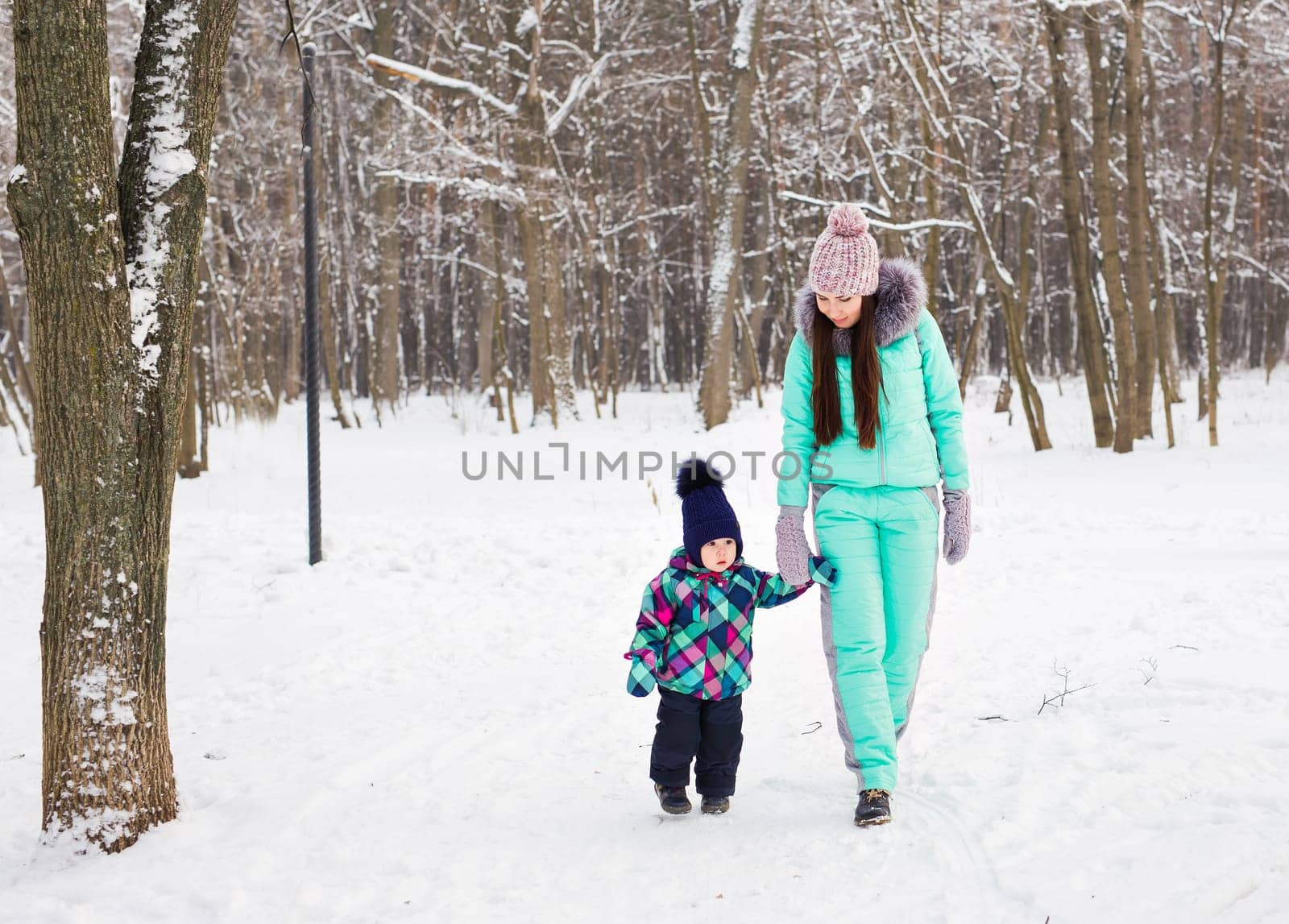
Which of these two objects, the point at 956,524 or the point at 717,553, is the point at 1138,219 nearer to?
the point at 956,524

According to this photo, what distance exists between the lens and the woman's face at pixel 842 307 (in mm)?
3414

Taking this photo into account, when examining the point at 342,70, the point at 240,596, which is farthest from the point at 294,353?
the point at 240,596

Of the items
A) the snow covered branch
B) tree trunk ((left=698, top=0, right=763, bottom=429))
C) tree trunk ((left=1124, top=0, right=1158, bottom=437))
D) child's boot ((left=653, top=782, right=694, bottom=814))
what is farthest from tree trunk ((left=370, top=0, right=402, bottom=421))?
child's boot ((left=653, top=782, right=694, bottom=814))

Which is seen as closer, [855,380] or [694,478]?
[855,380]

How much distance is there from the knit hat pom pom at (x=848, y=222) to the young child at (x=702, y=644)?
92cm

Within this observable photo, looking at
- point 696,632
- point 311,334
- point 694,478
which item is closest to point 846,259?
point 694,478

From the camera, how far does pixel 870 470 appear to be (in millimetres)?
3363

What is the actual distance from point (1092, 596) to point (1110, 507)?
3.61m

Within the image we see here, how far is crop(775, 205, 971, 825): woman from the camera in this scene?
3.35 m

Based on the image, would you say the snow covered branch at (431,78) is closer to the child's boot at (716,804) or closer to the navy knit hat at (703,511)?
the navy knit hat at (703,511)

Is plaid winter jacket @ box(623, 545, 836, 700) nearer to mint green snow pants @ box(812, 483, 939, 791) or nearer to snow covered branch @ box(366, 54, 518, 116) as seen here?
mint green snow pants @ box(812, 483, 939, 791)

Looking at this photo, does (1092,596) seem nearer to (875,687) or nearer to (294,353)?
(875,687)

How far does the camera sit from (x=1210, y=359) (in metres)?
12.6

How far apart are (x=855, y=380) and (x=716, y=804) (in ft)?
4.97
